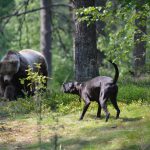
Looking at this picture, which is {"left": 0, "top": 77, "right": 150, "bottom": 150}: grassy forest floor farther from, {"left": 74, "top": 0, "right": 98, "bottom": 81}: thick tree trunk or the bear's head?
the bear's head

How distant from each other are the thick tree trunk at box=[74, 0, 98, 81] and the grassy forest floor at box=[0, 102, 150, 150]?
6.99ft

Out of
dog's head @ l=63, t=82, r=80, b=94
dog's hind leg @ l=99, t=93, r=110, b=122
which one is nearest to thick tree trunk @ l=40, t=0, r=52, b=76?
dog's head @ l=63, t=82, r=80, b=94

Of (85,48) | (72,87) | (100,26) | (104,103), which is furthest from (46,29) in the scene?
(104,103)

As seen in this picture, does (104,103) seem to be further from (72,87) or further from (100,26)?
(100,26)

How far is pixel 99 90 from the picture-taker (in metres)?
10.3

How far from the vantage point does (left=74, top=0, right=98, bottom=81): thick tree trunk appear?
13102 mm

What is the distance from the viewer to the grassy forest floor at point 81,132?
29.0 feet

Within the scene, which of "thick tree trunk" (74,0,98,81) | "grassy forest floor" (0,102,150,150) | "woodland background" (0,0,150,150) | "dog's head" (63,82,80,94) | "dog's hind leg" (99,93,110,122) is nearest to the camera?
"grassy forest floor" (0,102,150,150)

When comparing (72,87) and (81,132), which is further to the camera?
(72,87)

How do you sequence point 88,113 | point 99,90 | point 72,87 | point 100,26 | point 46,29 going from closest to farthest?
point 99,90 → point 72,87 → point 88,113 → point 100,26 → point 46,29

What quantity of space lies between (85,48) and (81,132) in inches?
155

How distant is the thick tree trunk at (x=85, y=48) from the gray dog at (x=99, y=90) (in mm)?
2270

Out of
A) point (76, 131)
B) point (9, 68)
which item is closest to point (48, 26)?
point (9, 68)

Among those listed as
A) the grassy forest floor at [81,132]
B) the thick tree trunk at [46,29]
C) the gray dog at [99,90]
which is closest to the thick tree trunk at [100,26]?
the thick tree trunk at [46,29]
